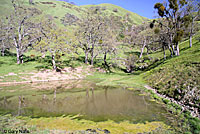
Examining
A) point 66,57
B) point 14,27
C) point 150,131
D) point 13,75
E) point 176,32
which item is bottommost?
point 150,131

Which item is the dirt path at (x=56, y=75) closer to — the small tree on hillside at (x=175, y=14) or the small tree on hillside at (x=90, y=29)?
the small tree on hillside at (x=90, y=29)

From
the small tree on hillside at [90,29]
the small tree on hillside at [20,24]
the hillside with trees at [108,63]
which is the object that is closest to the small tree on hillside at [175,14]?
the hillside with trees at [108,63]

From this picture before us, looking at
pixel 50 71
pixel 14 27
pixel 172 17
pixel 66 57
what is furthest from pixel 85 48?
pixel 172 17

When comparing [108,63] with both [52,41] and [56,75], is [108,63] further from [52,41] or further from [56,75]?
[52,41]

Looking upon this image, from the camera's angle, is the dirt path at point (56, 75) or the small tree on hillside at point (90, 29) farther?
the small tree on hillside at point (90, 29)

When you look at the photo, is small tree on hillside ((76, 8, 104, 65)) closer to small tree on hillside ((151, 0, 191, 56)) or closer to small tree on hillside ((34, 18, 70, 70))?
small tree on hillside ((34, 18, 70, 70))

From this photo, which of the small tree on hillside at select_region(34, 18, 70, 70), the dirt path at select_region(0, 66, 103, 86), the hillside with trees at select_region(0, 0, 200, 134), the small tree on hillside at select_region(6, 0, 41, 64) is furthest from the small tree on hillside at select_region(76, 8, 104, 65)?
the small tree on hillside at select_region(6, 0, 41, 64)

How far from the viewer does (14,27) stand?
36750mm

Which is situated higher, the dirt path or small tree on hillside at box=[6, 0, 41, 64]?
small tree on hillside at box=[6, 0, 41, 64]

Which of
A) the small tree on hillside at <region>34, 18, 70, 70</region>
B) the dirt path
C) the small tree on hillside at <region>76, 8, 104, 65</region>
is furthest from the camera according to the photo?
the small tree on hillside at <region>76, 8, 104, 65</region>

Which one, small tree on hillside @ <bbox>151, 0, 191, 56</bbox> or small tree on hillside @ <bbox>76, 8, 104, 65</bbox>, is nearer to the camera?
small tree on hillside @ <bbox>151, 0, 191, 56</bbox>

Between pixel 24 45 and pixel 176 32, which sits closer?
pixel 176 32

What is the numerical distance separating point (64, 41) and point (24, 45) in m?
11.3

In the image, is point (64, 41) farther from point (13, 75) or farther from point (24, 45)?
point (13, 75)
